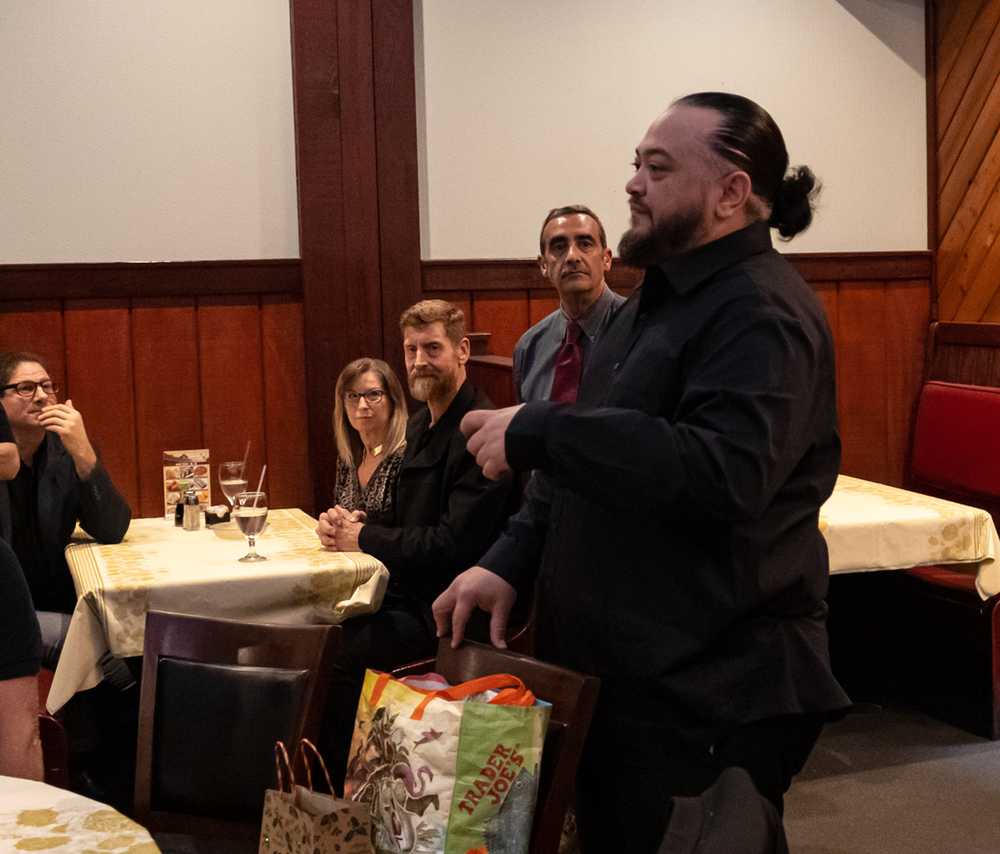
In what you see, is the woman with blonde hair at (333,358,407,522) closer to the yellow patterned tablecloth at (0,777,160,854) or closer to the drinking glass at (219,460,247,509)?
the drinking glass at (219,460,247,509)

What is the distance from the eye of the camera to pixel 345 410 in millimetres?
3330

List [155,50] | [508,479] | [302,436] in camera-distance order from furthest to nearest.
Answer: [302,436] < [155,50] < [508,479]

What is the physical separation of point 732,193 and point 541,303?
267cm

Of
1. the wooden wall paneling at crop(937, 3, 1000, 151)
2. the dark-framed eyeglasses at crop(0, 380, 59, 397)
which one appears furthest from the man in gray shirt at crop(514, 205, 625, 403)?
the wooden wall paneling at crop(937, 3, 1000, 151)

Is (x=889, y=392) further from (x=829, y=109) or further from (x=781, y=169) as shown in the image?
(x=781, y=169)

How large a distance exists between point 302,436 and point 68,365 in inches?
32.4

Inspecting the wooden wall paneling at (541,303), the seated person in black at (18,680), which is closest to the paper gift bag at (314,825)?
the seated person in black at (18,680)

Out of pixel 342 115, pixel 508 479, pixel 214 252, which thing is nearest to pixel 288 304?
pixel 214 252

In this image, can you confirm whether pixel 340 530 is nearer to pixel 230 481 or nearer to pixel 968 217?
pixel 230 481

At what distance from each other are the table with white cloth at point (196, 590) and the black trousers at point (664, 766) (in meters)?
1.20

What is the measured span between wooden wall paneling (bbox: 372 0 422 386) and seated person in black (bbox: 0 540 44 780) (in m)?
2.09

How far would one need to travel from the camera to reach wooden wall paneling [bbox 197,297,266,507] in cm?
376

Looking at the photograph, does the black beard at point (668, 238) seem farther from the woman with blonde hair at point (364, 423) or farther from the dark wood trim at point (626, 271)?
the dark wood trim at point (626, 271)

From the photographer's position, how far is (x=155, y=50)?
3.62 metres
